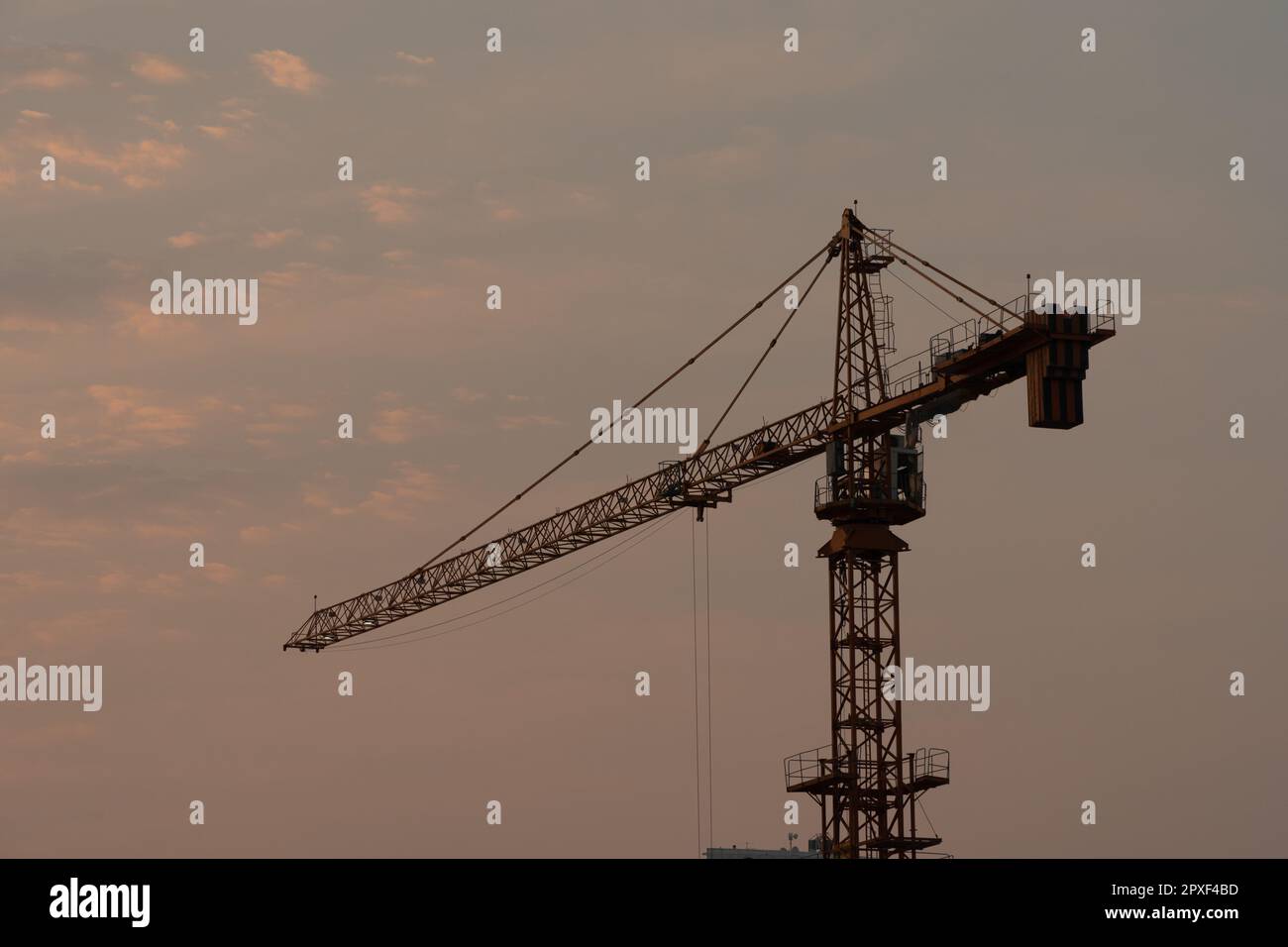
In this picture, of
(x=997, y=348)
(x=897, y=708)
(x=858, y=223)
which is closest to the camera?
(x=997, y=348)

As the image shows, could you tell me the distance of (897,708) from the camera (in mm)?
125312
